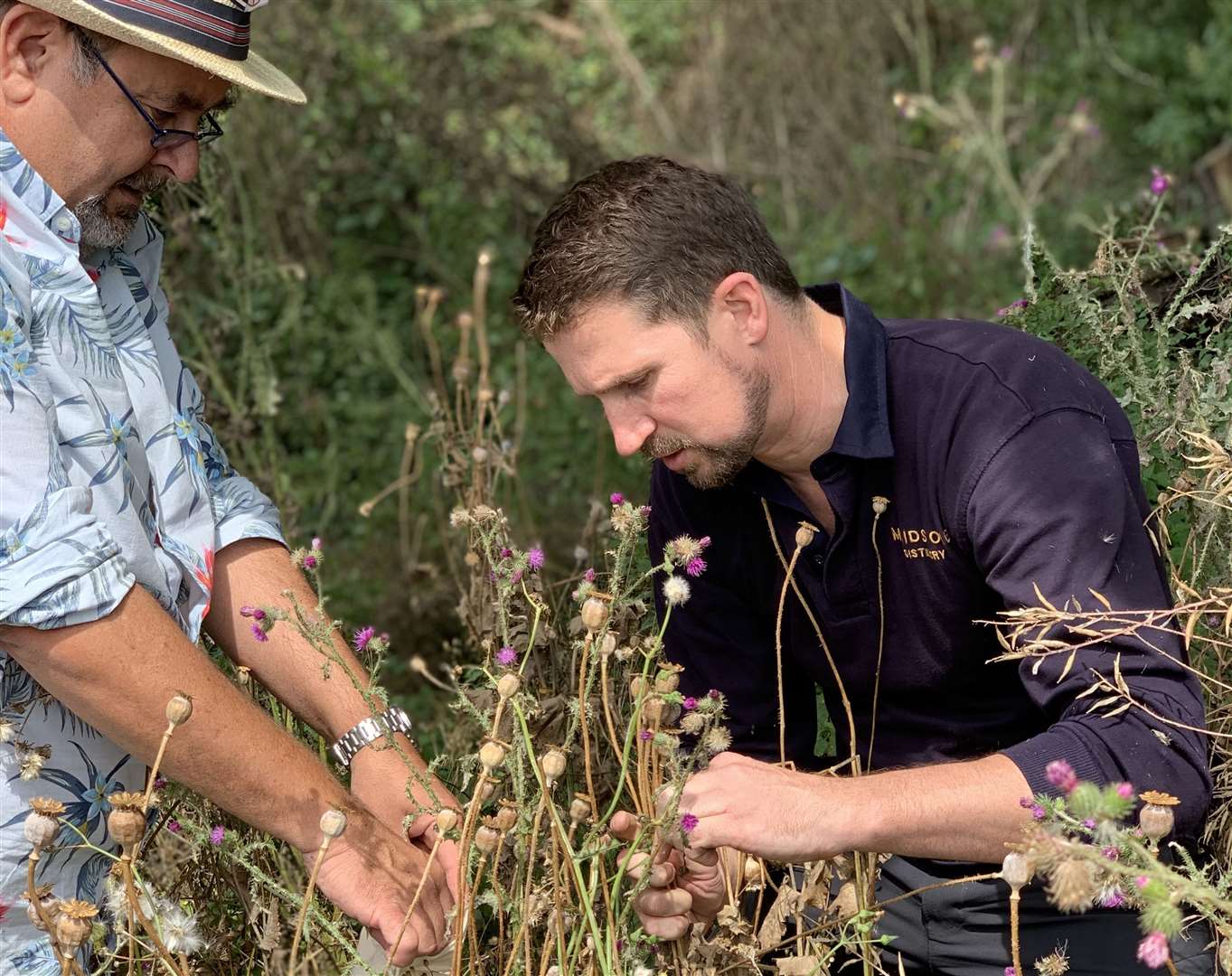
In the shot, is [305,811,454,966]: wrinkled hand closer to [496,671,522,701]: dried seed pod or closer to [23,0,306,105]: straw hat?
[496,671,522,701]: dried seed pod

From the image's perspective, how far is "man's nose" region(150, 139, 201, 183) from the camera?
248 centimetres

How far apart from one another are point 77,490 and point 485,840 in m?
0.82

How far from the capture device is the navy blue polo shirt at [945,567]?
211cm

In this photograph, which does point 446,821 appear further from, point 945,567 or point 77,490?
point 945,567

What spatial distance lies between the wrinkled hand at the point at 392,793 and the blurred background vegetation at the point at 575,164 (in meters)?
2.10

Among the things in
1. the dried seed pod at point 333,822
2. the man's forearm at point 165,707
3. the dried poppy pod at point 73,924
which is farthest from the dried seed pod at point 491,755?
the man's forearm at point 165,707

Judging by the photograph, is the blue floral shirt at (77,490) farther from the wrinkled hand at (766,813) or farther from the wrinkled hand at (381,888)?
the wrinkled hand at (766,813)

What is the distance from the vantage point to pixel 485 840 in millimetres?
1830

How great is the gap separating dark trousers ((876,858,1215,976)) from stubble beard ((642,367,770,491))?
0.85 m


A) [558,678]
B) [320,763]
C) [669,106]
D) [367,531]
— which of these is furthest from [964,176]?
[320,763]

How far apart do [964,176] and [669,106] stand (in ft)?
6.93

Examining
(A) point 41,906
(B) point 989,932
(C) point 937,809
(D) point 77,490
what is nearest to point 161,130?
(D) point 77,490

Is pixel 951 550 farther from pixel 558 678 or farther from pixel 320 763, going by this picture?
pixel 320 763

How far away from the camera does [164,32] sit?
7.64 feet
